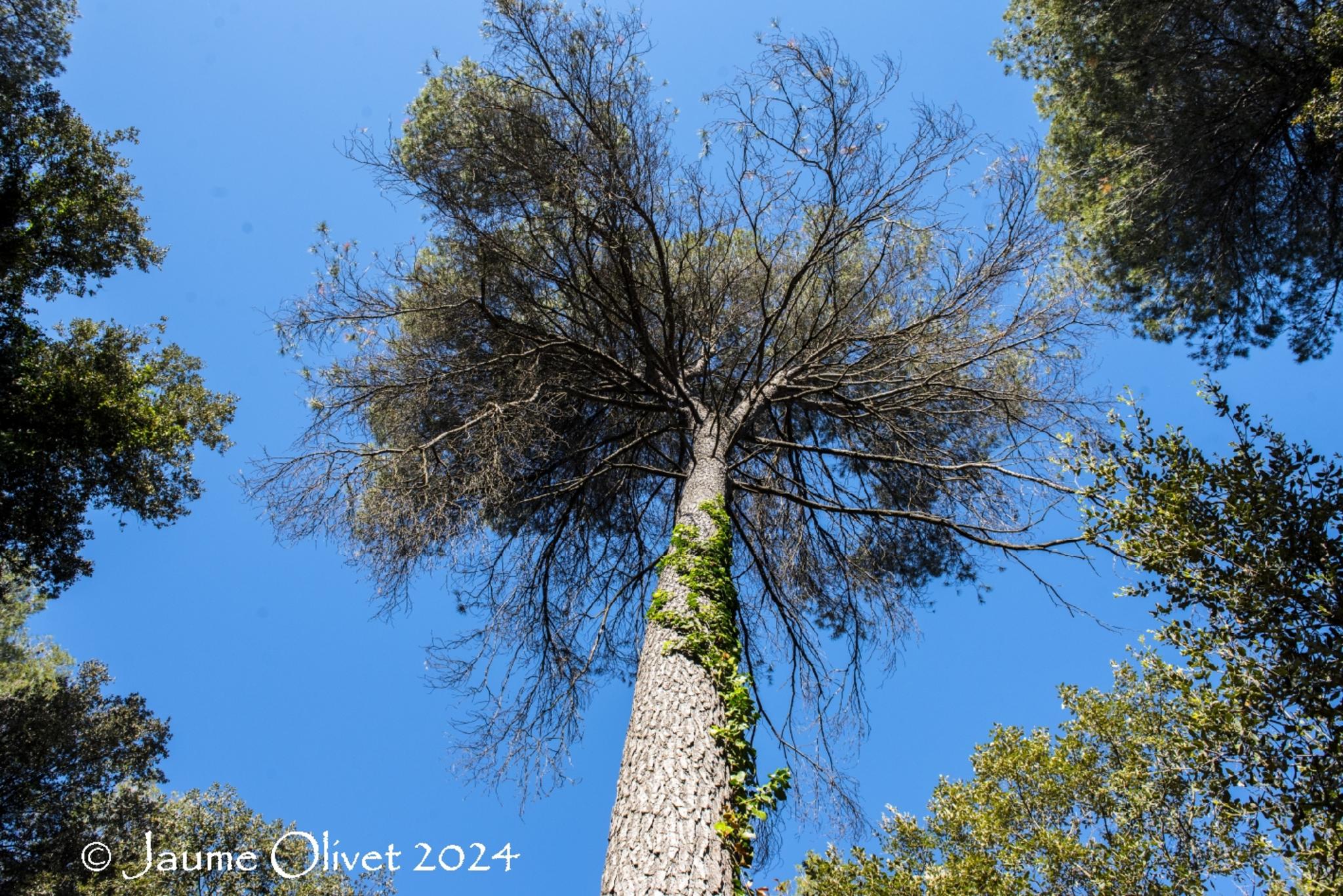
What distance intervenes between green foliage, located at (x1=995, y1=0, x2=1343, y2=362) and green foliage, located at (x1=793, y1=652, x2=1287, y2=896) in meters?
5.08

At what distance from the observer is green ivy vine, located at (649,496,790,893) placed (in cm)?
342

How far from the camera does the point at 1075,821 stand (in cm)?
655

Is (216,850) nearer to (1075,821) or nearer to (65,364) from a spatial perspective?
(65,364)

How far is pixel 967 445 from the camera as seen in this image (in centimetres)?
779

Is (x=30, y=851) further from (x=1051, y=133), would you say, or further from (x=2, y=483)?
(x=1051, y=133)

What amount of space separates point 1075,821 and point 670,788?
535 cm

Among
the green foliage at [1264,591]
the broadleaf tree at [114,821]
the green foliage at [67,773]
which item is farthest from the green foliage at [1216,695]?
the green foliage at [67,773]

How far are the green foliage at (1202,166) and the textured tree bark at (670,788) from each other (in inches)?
319

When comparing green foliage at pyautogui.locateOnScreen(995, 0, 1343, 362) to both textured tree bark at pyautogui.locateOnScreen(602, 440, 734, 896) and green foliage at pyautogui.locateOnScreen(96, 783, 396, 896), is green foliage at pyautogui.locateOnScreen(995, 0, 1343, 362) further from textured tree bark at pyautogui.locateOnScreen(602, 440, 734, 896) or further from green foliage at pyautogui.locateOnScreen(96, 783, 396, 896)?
green foliage at pyautogui.locateOnScreen(96, 783, 396, 896)

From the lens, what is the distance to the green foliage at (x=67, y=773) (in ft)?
27.9

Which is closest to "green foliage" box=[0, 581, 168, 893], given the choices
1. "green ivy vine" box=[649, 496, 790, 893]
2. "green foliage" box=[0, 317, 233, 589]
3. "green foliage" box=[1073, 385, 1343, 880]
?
"green foliage" box=[0, 317, 233, 589]

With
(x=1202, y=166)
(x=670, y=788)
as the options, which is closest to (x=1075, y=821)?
(x=670, y=788)

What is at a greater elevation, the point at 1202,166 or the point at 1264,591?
the point at 1202,166

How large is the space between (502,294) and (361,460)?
7.07 ft
